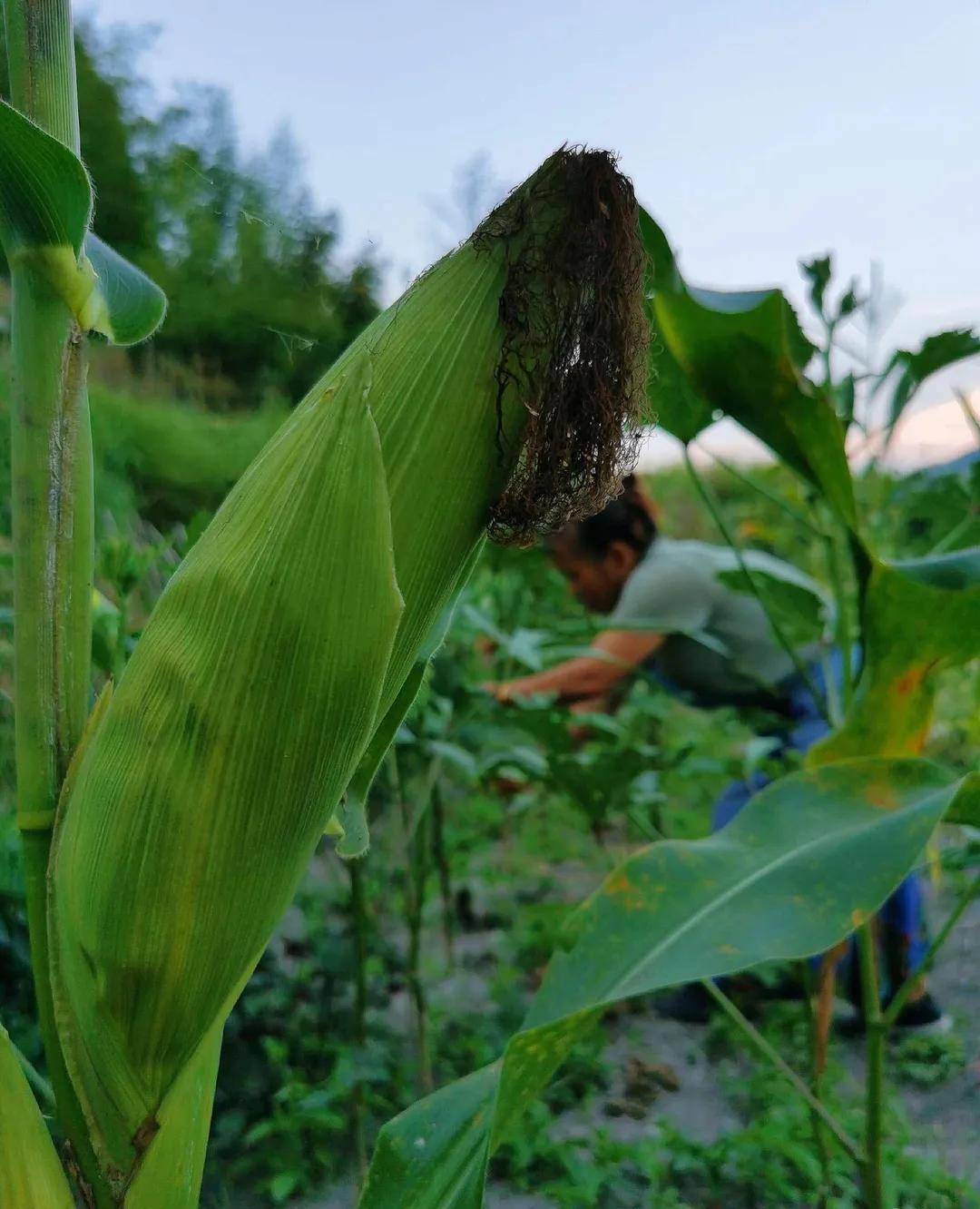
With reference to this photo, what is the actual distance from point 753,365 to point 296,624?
18.3 inches

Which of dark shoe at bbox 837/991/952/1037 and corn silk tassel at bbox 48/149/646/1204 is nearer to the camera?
corn silk tassel at bbox 48/149/646/1204

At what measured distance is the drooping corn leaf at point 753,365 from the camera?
702 mm

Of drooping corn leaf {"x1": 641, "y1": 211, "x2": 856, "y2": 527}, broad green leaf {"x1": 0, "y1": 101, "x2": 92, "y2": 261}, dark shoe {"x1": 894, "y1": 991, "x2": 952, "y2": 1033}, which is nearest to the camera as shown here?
broad green leaf {"x1": 0, "y1": 101, "x2": 92, "y2": 261}

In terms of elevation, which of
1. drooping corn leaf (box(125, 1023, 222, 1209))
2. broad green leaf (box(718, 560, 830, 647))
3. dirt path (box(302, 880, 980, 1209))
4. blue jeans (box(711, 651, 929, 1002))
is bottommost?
dirt path (box(302, 880, 980, 1209))

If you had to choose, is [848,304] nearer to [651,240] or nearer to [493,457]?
[651,240]

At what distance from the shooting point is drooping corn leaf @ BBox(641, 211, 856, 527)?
0.70 metres

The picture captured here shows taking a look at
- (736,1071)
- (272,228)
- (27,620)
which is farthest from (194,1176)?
(736,1071)

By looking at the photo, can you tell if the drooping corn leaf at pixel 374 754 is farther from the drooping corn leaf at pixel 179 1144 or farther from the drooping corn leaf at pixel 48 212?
the drooping corn leaf at pixel 48 212

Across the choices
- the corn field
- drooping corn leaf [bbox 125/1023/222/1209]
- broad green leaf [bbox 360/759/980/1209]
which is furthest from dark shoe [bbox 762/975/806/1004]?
drooping corn leaf [bbox 125/1023/222/1209]

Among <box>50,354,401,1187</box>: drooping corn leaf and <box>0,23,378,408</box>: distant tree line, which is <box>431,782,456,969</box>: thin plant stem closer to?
<box>0,23,378,408</box>: distant tree line

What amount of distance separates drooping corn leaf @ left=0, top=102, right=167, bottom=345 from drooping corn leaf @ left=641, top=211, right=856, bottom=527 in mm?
374

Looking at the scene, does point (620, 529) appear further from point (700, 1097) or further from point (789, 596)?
point (700, 1097)

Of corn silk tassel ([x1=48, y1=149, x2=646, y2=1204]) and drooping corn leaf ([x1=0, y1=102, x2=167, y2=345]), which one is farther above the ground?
drooping corn leaf ([x1=0, y1=102, x2=167, y2=345])

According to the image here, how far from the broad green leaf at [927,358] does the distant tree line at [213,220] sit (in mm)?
552
